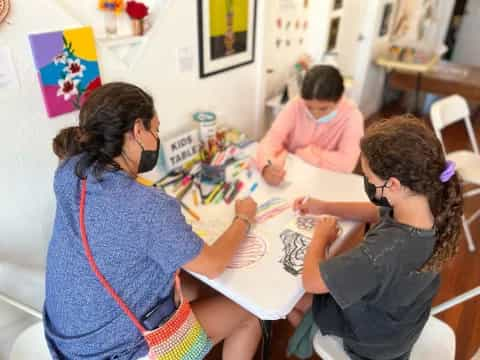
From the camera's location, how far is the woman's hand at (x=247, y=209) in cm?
124


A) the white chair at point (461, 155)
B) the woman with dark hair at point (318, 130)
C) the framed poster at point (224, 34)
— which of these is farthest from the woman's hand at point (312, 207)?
the white chair at point (461, 155)

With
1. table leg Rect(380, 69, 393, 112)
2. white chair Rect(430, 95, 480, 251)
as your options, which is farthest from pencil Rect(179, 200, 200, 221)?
table leg Rect(380, 69, 393, 112)

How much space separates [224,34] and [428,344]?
4.93ft

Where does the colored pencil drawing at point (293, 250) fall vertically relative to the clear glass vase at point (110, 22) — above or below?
below

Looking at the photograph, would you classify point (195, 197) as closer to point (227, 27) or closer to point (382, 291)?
point (382, 291)

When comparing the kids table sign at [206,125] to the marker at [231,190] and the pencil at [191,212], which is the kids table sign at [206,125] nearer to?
the marker at [231,190]

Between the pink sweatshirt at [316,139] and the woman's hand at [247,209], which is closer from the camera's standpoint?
the woman's hand at [247,209]

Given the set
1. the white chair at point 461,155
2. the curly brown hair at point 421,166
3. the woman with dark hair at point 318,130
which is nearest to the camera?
the curly brown hair at point 421,166

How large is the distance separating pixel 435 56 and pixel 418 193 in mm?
3635

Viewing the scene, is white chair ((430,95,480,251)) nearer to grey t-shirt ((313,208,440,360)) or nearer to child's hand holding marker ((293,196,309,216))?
child's hand holding marker ((293,196,309,216))

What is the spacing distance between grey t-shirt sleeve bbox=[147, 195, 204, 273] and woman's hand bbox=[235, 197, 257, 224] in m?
0.35

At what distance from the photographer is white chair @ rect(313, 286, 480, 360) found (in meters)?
1.11

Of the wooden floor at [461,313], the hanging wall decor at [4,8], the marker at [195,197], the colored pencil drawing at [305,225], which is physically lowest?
the wooden floor at [461,313]

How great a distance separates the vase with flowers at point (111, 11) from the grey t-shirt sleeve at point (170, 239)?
0.76 metres
